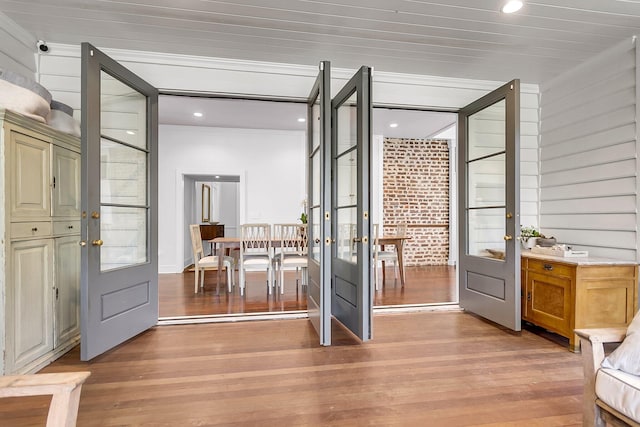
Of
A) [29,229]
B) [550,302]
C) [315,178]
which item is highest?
[315,178]

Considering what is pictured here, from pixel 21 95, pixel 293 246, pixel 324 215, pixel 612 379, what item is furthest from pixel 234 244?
pixel 612 379

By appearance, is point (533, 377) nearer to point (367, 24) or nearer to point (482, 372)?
point (482, 372)

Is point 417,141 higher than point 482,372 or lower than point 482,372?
higher

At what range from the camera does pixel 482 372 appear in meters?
2.23

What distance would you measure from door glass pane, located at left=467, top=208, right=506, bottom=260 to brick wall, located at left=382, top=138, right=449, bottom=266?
10.6ft

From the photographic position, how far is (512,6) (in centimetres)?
237

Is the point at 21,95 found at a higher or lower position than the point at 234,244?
higher


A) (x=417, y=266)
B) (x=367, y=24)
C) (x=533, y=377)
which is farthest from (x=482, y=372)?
(x=417, y=266)

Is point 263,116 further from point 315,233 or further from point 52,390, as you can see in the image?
point 52,390

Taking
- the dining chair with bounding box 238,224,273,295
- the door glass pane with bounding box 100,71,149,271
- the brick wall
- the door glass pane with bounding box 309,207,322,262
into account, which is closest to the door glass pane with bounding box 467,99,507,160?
the door glass pane with bounding box 309,207,322,262

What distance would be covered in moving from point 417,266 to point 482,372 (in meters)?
4.71

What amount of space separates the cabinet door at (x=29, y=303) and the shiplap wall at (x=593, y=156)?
15.2ft

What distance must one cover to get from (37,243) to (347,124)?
251 cm

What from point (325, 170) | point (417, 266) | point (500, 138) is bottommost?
point (417, 266)
